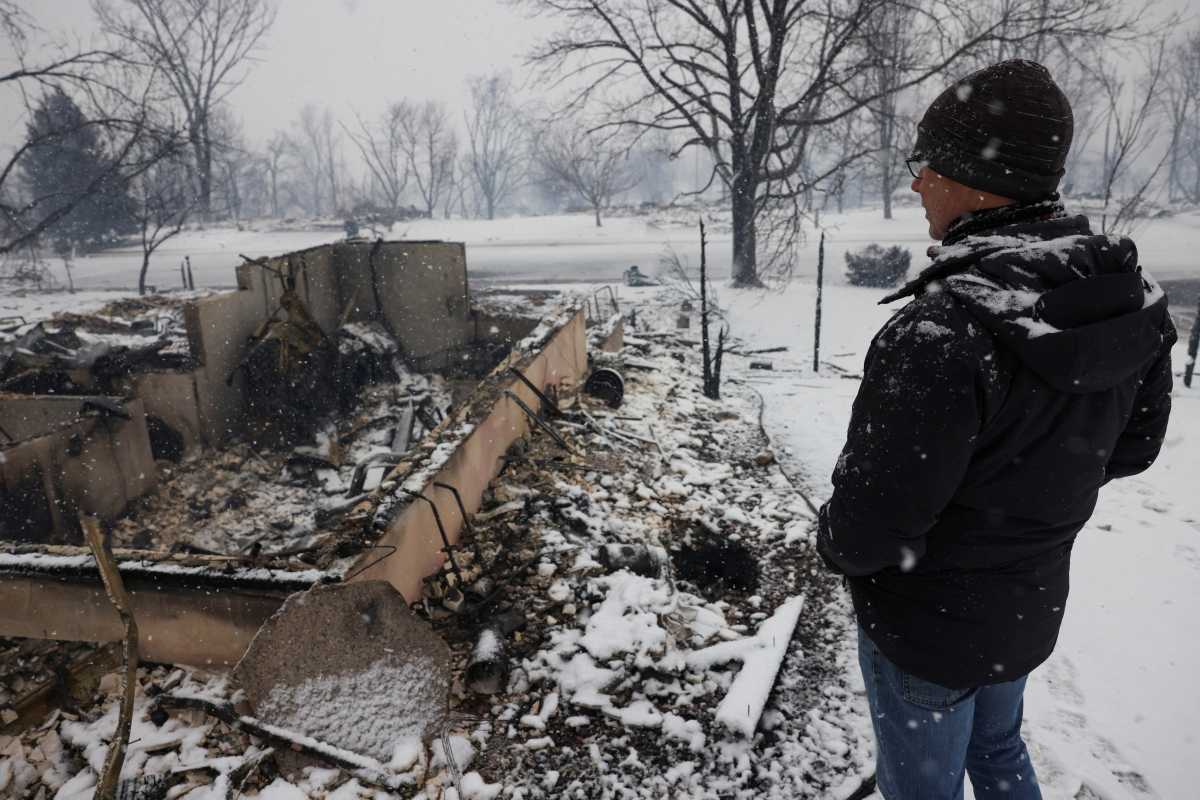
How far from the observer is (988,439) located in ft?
4.20

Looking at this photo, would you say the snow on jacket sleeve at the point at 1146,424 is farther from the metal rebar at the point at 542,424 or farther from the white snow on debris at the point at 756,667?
the metal rebar at the point at 542,424

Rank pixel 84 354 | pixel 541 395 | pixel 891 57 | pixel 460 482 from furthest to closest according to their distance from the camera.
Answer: pixel 891 57, pixel 84 354, pixel 541 395, pixel 460 482

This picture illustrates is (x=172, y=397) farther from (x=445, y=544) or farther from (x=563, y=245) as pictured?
(x=563, y=245)

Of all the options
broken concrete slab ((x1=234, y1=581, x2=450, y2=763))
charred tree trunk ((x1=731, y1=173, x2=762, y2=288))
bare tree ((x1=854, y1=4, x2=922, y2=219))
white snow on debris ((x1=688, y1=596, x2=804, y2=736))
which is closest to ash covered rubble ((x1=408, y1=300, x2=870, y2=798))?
white snow on debris ((x1=688, y1=596, x2=804, y2=736))

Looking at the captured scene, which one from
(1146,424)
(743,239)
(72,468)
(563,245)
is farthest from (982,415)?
(563,245)

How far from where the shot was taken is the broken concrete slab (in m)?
2.52

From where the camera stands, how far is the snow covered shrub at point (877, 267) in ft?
51.5

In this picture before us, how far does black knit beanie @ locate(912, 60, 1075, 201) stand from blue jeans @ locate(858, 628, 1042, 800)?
1.06 metres

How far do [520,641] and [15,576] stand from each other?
2.25 meters

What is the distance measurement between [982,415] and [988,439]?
0.07 m

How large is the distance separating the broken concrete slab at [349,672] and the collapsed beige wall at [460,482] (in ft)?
0.68

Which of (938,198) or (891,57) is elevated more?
(891,57)

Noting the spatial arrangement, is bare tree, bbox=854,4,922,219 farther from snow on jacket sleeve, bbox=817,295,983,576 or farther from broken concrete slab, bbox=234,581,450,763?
snow on jacket sleeve, bbox=817,295,983,576

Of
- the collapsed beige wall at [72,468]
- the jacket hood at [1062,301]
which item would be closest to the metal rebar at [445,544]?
the jacket hood at [1062,301]
